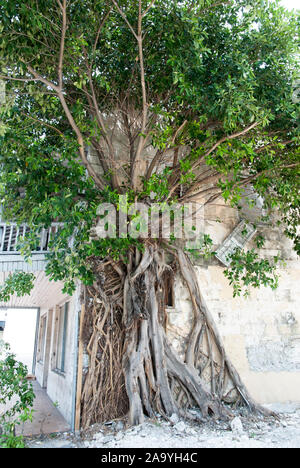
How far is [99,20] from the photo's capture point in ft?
13.7

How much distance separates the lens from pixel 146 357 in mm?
4344

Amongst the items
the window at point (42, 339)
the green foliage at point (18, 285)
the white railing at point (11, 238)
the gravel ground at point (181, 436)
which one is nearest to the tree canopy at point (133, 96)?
the white railing at point (11, 238)

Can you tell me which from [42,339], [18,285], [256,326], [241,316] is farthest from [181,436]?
[42,339]

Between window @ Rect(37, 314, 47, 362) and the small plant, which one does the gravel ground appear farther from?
window @ Rect(37, 314, 47, 362)

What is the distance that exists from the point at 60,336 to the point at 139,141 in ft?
14.7

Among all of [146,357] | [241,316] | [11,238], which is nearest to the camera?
[146,357]

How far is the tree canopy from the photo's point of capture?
3834 millimetres

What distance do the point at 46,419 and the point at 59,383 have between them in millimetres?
919

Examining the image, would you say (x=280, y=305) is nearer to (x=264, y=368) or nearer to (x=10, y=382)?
(x=264, y=368)

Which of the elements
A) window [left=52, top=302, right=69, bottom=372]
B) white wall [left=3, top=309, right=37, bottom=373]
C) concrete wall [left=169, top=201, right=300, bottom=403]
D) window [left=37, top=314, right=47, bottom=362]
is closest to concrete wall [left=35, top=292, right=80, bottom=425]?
window [left=52, top=302, right=69, bottom=372]

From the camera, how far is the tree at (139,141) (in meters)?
3.88

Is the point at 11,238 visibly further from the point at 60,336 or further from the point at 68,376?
the point at 60,336

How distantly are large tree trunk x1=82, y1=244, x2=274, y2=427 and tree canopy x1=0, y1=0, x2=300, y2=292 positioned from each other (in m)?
0.55
